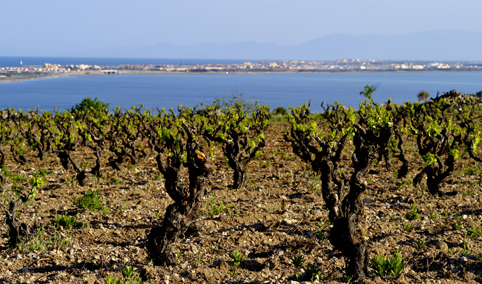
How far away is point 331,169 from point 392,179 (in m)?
6.53

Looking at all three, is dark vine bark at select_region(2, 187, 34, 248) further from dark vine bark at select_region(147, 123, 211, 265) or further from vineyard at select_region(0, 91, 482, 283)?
dark vine bark at select_region(147, 123, 211, 265)

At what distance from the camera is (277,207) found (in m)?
11.2

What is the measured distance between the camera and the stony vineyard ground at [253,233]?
6.81m

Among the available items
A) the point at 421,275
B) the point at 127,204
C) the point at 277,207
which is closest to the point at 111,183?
the point at 127,204

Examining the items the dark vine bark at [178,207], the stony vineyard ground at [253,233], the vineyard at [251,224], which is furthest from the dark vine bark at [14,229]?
the dark vine bark at [178,207]

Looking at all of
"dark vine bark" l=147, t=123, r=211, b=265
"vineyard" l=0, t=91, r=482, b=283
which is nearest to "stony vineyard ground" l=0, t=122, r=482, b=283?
"vineyard" l=0, t=91, r=482, b=283

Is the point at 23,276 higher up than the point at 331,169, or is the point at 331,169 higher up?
the point at 331,169

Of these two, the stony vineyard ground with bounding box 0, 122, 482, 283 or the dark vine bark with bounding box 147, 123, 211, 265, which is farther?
the dark vine bark with bounding box 147, 123, 211, 265

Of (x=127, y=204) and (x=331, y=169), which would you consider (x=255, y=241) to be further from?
(x=127, y=204)

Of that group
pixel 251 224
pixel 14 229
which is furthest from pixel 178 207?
pixel 14 229

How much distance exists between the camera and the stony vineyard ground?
681cm

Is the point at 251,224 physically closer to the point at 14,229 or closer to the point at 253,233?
the point at 253,233

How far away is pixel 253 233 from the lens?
8.94m

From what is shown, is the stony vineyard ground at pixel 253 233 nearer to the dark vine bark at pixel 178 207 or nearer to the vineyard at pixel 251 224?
the vineyard at pixel 251 224
